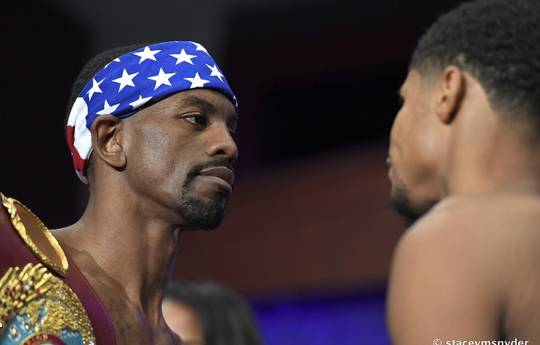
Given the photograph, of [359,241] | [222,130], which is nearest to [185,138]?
[222,130]

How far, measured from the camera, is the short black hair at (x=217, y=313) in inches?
191

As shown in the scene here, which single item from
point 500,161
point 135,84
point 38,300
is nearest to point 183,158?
point 135,84

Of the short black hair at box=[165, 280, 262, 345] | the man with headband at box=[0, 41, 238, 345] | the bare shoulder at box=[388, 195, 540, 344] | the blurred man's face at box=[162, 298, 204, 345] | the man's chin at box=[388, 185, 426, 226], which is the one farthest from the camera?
the short black hair at box=[165, 280, 262, 345]

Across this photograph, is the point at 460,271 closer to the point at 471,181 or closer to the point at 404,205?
the point at 471,181

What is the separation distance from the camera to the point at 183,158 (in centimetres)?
328

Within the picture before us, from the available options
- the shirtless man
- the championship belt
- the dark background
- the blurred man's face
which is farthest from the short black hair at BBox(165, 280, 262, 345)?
the dark background

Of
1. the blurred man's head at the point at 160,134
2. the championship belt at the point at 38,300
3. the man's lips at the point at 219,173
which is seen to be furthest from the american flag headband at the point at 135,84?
the championship belt at the point at 38,300

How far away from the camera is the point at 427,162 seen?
2752mm

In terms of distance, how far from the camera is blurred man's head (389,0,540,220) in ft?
8.51

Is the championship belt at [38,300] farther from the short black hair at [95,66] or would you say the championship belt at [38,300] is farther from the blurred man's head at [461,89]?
the blurred man's head at [461,89]

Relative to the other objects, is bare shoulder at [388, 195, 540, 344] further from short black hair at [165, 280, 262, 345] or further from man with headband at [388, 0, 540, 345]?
short black hair at [165, 280, 262, 345]

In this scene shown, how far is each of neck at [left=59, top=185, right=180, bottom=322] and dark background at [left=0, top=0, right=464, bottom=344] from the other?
466 centimetres

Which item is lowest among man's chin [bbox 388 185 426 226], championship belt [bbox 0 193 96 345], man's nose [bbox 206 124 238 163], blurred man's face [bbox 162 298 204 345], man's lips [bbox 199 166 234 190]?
blurred man's face [bbox 162 298 204 345]

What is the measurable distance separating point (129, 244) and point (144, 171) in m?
0.23
